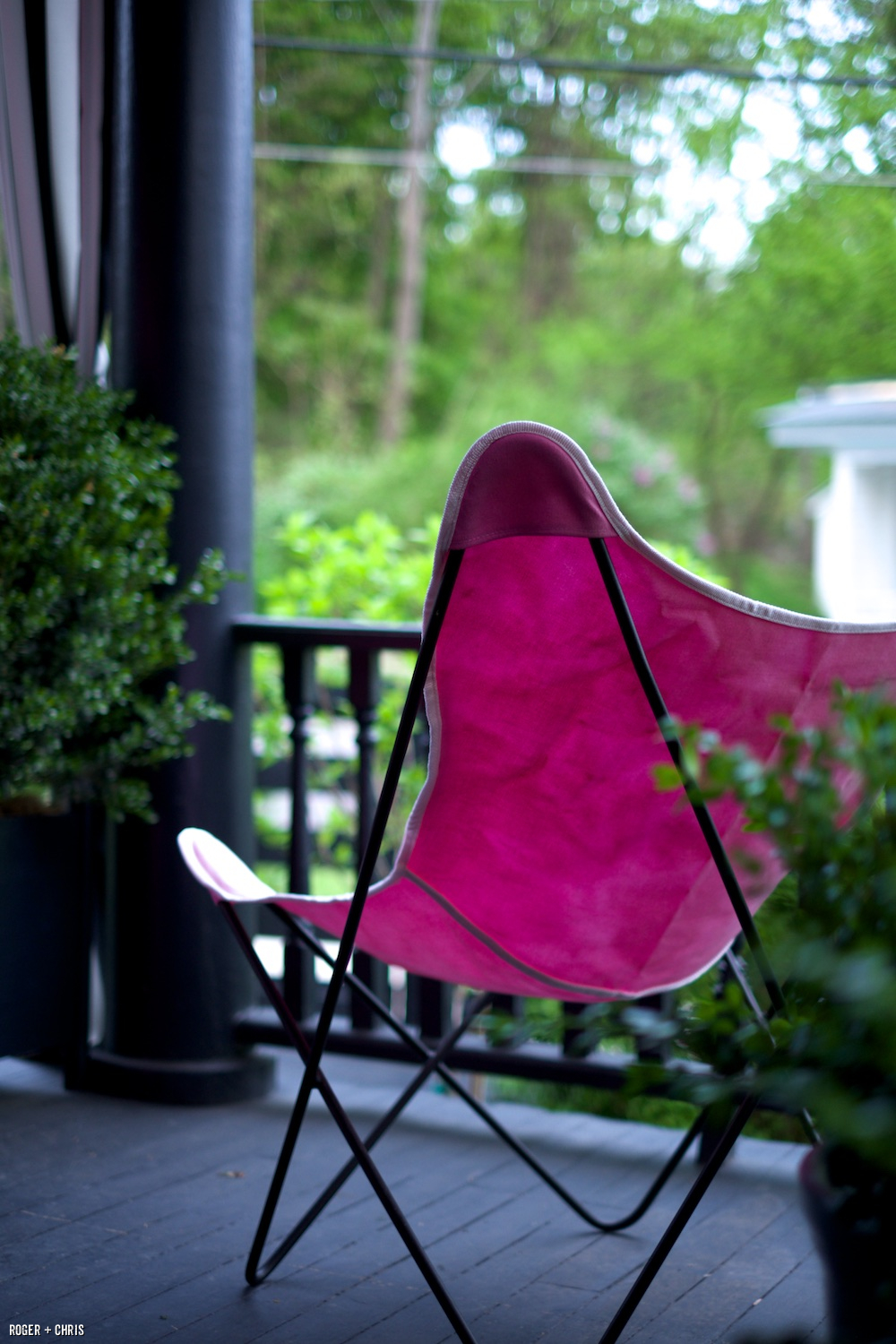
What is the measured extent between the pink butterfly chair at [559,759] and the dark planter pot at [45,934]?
78 centimetres

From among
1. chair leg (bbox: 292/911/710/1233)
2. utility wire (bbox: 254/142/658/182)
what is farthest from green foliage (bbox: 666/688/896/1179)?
utility wire (bbox: 254/142/658/182)

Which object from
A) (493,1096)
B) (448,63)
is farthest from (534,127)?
(493,1096)

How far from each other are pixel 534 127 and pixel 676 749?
49.8ft

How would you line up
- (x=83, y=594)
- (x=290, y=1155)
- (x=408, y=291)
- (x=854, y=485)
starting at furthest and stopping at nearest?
(x=408, y=291)
(x=854, y=485)
(x=83, y=594)
(x=290, y=1155)

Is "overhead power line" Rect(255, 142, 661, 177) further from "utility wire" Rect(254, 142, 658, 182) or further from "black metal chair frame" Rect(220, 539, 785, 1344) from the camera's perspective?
"black metal chair frame" Rect(220, 539, 785, 1344)

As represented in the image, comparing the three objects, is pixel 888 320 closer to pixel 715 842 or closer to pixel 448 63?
pixel 448 63

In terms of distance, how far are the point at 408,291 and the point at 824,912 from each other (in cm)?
1571

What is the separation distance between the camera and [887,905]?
76cm

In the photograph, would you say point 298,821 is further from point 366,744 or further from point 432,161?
point 432,161

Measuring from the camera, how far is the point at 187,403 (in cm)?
245

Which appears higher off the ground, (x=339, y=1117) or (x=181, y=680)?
(x=181, y=680)

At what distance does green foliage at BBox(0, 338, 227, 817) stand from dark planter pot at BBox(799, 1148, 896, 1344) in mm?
1624

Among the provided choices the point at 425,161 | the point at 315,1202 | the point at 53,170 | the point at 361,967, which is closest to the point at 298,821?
the point at 361,967

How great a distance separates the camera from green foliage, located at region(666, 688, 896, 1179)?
2.41ft
